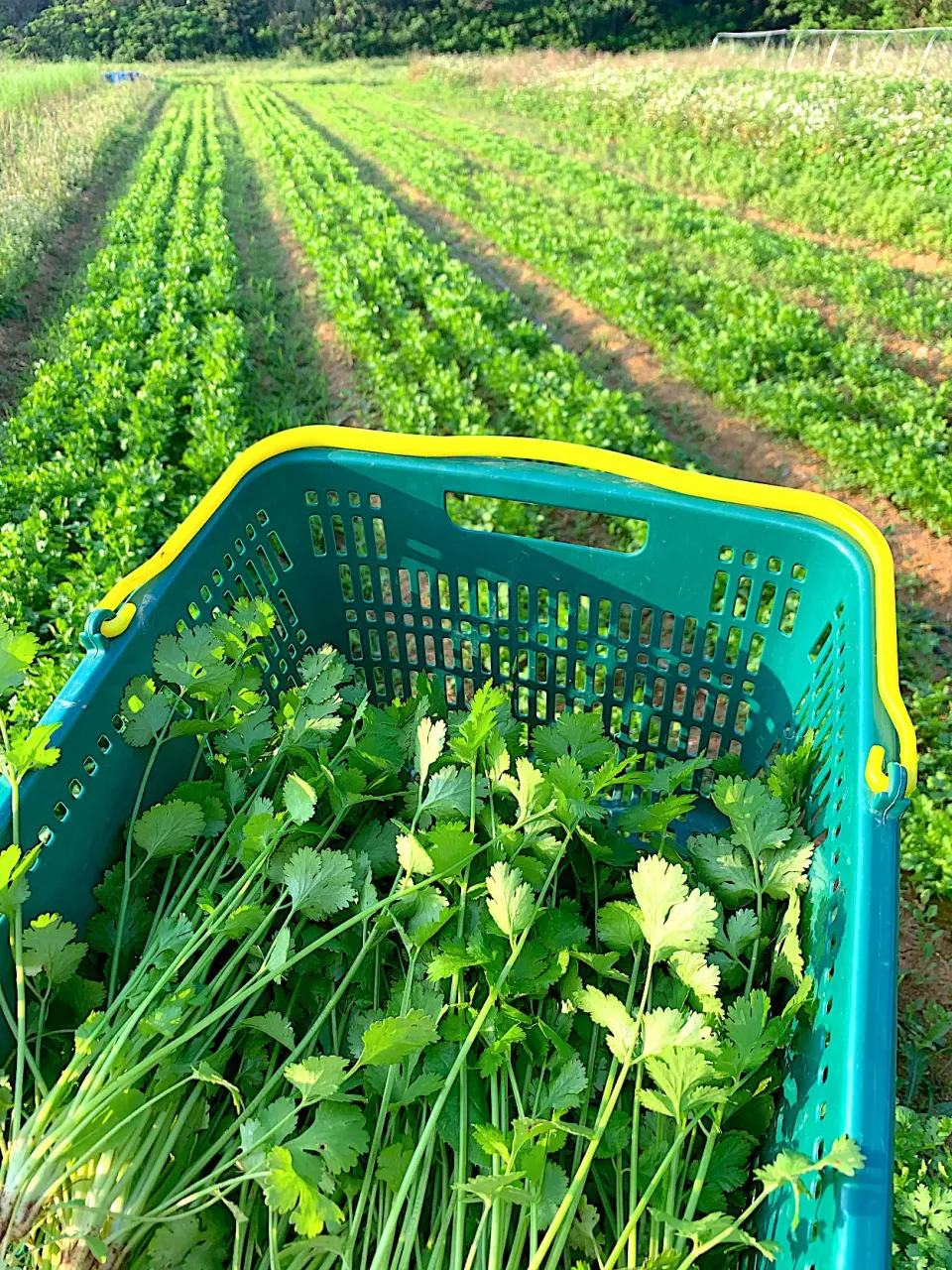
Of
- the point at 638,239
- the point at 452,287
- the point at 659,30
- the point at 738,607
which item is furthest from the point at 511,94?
the point at 738,607

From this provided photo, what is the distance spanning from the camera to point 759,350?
600cm

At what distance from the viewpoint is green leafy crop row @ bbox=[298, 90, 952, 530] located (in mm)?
4895

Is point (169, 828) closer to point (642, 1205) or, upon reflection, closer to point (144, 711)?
point (144, 711)

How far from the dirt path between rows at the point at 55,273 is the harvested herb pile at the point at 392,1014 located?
17.9 feet

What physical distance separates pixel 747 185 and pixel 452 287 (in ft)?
17.6

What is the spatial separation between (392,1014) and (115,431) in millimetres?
4934

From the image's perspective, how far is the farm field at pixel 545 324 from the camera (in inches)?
155

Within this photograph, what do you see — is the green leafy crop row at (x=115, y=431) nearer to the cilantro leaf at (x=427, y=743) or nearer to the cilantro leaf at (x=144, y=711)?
the cilantro leaf at (x=144, y=711)

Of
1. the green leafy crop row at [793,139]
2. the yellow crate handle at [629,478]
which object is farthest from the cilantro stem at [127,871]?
the green leafy crop row at [793,139]

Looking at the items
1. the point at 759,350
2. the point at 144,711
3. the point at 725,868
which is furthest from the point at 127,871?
the point at 759,350

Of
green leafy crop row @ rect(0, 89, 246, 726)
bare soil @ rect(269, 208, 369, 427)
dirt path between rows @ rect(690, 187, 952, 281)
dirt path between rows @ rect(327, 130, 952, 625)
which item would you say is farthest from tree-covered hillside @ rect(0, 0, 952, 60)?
dirt path between rows @ rect(327, 130, 952, 625)

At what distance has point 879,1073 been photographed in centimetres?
98

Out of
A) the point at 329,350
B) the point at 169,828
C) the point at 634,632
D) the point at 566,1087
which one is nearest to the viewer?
the point at 566,1087

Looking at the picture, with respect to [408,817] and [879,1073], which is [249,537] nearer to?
[408,817]
